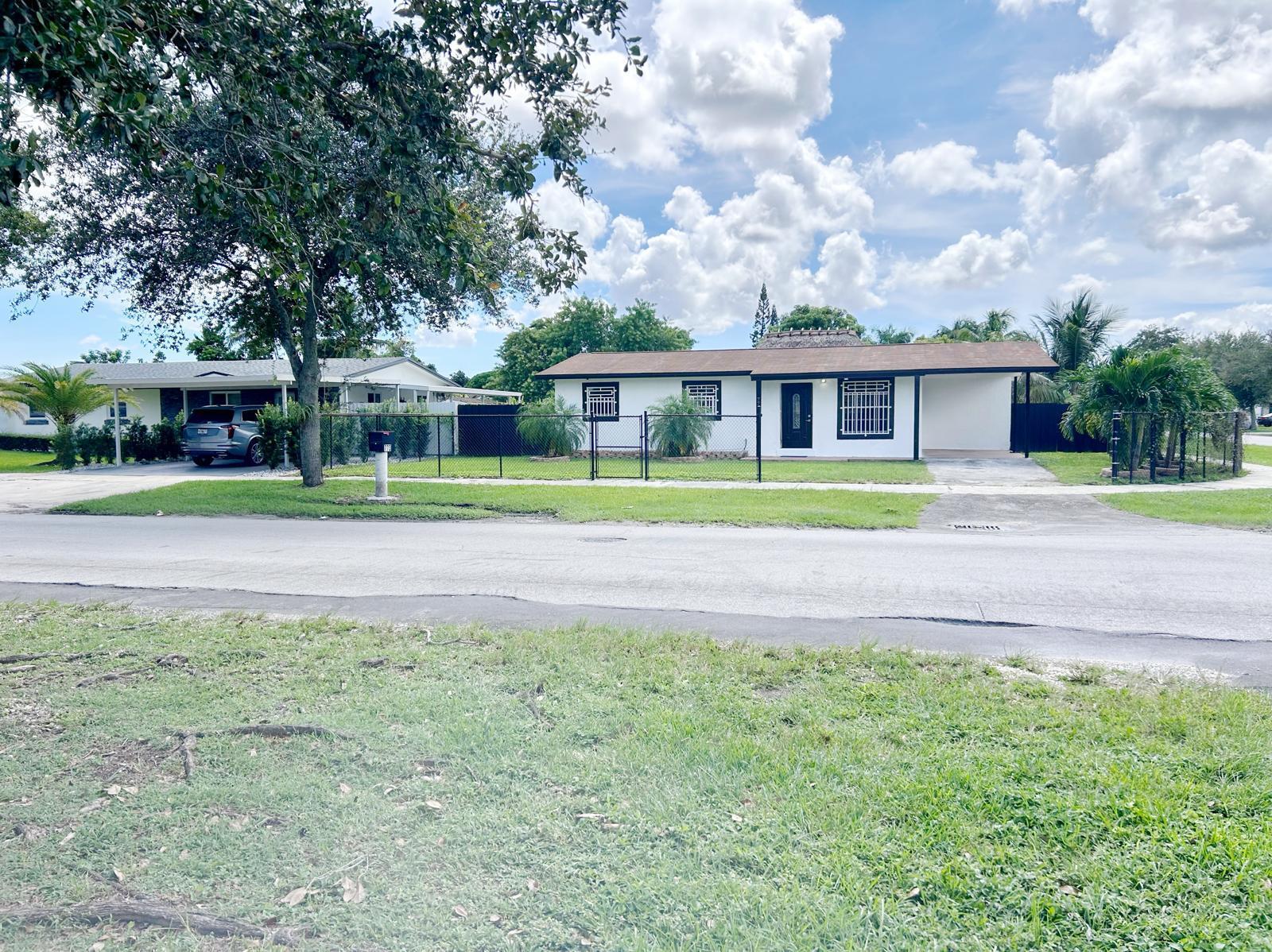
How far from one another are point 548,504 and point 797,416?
1336 cm

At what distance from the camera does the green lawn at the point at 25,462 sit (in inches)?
988

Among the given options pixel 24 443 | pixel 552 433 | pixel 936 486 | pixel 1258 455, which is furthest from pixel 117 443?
pixel 1258 455

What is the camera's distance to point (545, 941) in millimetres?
2600

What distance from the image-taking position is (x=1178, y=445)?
20000 millimetres

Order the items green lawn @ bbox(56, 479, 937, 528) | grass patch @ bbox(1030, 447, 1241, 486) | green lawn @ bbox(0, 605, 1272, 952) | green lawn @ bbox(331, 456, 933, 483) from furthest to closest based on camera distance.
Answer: green lawn @ bbox(331, 456, 933, 483) < grass patch @ bbox(1030, 447, 1241, 486) < green lawn @ bbox(56, 479, 937, 528) < green lawn @ bbox(0, 605, 1272, 952)

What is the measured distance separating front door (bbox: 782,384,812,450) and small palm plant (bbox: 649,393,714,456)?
7.65 ft

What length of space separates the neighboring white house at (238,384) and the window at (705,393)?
9.83 meters

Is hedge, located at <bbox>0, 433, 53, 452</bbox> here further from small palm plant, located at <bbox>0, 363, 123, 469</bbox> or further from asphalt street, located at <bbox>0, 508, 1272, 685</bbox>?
asphalt street, located at <bbox>0, 508, 1272, 685</bbox>

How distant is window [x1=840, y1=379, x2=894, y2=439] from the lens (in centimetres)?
2491

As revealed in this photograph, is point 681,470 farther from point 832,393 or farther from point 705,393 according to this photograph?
point 832,393

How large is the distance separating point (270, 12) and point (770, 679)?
5.78 meters

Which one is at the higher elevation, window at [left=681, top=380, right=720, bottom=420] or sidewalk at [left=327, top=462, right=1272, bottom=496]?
window at [left=681, top=380, right=720, bottom=420]

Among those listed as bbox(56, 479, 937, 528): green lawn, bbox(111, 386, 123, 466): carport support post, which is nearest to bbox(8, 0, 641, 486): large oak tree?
bbox(56, 479, 937, 528): green lawn

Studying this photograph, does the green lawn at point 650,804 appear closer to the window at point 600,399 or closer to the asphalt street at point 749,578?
the asphalt street at point 749,578
